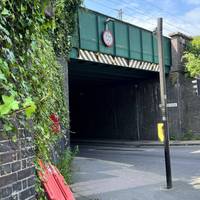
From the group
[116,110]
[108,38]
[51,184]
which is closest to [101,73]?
[108,38]

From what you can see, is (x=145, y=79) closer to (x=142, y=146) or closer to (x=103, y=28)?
(x=142, y=146)

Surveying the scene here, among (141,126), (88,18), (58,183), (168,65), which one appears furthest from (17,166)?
(141,126)

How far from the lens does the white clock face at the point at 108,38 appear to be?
2261 centimetres

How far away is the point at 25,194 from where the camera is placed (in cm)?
356

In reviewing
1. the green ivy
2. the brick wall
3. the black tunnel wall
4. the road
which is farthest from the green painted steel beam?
the brick wall

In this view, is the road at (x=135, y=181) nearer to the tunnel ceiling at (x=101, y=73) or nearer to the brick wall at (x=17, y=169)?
the brick wall at (x=17, y=169)

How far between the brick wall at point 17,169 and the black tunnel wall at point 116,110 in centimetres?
2776

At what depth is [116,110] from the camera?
34688mm

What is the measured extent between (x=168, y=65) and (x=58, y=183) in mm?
25776

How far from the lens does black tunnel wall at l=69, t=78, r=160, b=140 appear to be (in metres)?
31.7

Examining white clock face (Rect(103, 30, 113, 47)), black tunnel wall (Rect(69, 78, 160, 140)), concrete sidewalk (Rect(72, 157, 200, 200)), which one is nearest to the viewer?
concrete sidewalk (Rect(72, 157, 200, 200))

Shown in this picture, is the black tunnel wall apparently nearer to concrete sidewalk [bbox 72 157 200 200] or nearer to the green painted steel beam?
the green painted steel beam

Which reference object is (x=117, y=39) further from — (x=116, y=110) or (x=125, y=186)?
(x=125, y=186)

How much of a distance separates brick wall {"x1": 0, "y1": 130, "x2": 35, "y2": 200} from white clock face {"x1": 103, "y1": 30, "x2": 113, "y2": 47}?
19.2 metres
